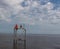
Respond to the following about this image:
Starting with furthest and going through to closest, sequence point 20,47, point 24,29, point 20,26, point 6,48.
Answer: point 6,48
point 20,47
point 24,29
point 20,26

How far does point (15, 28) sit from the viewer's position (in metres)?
17.6

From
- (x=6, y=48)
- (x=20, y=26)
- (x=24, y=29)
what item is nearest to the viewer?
(x=20, y=26)

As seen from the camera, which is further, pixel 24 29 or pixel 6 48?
pixel 6 48

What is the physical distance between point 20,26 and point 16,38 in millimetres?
1852

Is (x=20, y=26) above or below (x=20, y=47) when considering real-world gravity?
above

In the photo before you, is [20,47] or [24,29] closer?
[24,29]

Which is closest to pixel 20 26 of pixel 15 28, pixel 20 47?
pixel 15 28

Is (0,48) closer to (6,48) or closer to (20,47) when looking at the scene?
(6,48)

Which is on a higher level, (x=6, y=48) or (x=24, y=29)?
(x=24, y=29)

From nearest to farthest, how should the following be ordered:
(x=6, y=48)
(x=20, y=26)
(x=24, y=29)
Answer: (x=20, y=26) < (x=24, y=29) < (x=6, y=48)

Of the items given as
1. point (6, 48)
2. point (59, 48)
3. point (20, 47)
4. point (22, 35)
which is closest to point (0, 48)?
point (6, 48)

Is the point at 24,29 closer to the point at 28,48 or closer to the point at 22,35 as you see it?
the point at 22,35

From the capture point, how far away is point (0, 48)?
32312mm

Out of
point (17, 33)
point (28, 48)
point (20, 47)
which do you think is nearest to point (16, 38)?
point (17, 33)
